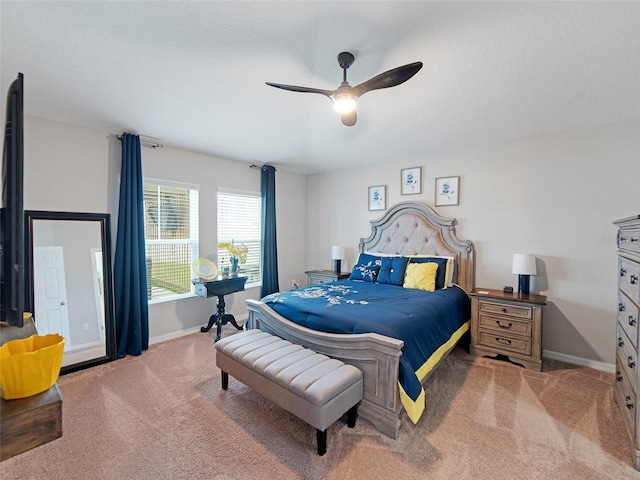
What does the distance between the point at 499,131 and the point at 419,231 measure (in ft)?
4.86

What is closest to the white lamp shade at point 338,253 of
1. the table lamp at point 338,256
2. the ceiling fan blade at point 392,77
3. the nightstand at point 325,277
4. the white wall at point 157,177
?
the table lamp at point 338,256

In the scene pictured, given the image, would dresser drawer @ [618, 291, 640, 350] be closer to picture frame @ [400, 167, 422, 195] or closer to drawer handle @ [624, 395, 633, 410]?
drawer handle @ [624, 395, 633, 410]

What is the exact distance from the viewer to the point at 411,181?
4094 millimetres

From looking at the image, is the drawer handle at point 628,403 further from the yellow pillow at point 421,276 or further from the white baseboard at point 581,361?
the yellow pillow at point 421,276

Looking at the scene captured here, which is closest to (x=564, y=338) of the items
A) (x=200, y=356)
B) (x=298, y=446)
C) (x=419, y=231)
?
(x=419, y=231)

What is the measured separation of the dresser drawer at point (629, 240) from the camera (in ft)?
6.07

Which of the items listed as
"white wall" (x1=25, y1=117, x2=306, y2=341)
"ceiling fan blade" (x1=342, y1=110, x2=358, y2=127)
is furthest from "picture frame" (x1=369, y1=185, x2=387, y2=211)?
"ceiling fan blade" (x1=342, y1=110, x2=358, y2=127)

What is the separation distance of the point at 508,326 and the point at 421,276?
98cm

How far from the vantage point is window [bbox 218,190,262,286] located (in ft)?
14.1

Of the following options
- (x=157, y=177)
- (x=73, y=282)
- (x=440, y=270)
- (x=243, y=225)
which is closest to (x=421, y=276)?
(x=440, y=270)

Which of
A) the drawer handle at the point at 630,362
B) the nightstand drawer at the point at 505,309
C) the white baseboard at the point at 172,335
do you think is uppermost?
the nightstand drawer at the point at 505,309

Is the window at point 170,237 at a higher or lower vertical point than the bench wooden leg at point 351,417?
higher

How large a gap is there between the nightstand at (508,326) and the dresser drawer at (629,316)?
1.98 feet

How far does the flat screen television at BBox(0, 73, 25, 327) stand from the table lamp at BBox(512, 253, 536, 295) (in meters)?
3.70
